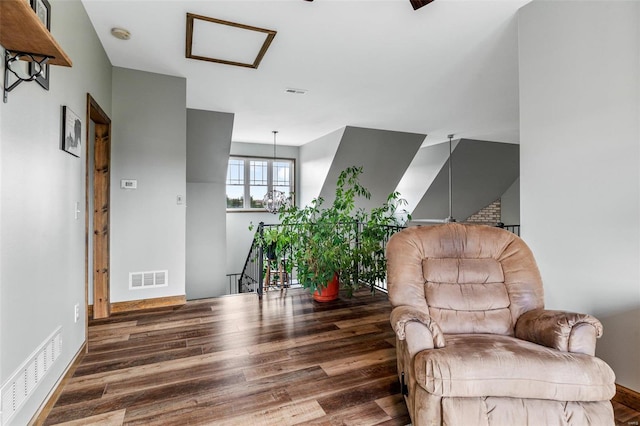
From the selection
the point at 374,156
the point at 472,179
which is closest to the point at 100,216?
the point at 374,156

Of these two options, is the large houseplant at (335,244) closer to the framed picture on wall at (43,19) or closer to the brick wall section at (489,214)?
the framed picture on wall at (43,19)

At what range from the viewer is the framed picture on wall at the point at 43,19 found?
5.34ft

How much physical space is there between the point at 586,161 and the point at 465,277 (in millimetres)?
1019

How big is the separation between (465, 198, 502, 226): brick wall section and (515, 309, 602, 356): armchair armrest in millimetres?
8515

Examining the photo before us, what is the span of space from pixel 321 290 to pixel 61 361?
250cm

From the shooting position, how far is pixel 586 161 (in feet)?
6.70

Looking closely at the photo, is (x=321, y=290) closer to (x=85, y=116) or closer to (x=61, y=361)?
(x=61, y=361)

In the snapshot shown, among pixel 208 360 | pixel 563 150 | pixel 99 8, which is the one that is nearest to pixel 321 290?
pixel 208 360

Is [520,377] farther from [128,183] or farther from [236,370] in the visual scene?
[128,183]

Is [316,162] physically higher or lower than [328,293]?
higher

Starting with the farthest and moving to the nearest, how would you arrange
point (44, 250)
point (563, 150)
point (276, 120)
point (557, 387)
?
1. point (276, 120)
2. point (563, 150)
3. point (44, 250)
4. point (557, 387)

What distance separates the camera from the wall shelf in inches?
45.5

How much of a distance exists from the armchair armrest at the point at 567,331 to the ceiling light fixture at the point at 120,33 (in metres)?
3.63

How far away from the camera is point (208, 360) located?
2.46 meters
